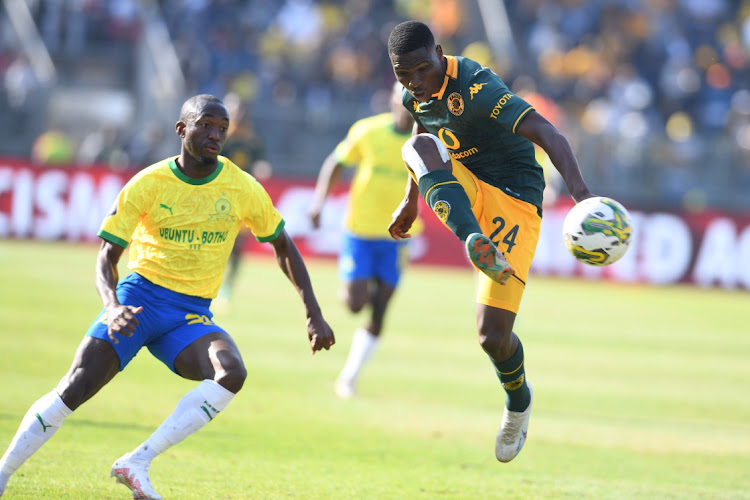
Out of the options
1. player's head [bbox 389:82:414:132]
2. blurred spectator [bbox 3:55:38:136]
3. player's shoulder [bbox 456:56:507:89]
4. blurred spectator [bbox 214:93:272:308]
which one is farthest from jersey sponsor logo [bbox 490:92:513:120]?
blurred spectator [bbox 3:55:38:136]

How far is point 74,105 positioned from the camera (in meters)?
28.8

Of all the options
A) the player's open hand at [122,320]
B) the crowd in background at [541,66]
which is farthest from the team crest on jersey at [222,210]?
the crowd in background at [541,66]

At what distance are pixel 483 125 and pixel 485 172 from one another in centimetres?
46

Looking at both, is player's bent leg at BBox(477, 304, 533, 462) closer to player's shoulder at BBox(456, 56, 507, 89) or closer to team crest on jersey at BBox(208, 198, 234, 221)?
player's shoulder at BBox(456, 56, 507, 89)

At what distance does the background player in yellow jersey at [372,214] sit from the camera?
10.5m

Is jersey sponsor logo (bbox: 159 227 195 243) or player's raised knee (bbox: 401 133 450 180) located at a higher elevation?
player's raised knee (bbox: 401 133 450 180)

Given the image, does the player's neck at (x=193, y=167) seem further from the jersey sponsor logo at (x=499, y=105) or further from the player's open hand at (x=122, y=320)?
the jersey sponsor logo at (x=499, y=105)

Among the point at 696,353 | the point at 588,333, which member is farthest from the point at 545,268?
the point at 696,353

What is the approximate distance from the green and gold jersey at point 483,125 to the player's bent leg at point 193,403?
1.98 metres

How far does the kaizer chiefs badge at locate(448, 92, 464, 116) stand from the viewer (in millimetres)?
6234

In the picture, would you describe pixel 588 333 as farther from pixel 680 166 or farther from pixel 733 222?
pixel 680 166

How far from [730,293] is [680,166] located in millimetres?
3446

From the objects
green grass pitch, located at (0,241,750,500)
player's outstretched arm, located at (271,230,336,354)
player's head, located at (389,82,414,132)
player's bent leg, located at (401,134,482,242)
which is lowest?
green grass pitch, located at (0,241,750,500)

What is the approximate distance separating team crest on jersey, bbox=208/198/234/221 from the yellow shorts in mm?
1460
